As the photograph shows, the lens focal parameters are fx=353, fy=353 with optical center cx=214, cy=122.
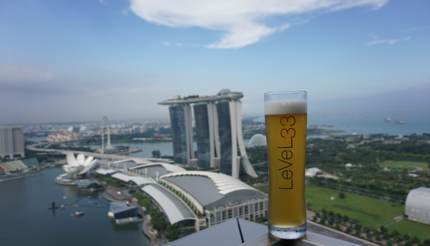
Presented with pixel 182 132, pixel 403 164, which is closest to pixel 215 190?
pixel 182 132

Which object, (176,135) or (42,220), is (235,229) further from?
(176,135)

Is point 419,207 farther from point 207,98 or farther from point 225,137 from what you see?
point 207,98

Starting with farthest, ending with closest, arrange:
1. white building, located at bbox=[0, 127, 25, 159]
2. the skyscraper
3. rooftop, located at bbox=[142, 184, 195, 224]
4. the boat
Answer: white building, located at bbox=[0, 127, 25, 159], the skyscraper, the boat, rooftop, located at bbox=[142, 184, 195, 224]

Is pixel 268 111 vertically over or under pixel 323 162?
over

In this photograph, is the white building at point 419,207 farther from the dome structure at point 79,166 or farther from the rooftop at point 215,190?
the dome structure at point 79,166

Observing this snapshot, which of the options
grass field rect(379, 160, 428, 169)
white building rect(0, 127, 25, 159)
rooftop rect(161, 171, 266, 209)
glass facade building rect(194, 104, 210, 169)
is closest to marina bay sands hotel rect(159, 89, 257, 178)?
glass facade building rect(194, 104, 210, 169)

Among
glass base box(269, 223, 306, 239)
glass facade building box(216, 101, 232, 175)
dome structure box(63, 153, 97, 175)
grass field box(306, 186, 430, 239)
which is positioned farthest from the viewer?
dome structure box(63, 153, 97, 175)

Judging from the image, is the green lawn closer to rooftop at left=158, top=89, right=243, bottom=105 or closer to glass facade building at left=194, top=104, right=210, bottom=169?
rooftop at left=158, top=89, right=243, bottom=105


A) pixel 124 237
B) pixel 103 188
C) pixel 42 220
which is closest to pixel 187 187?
pixel 124 237
